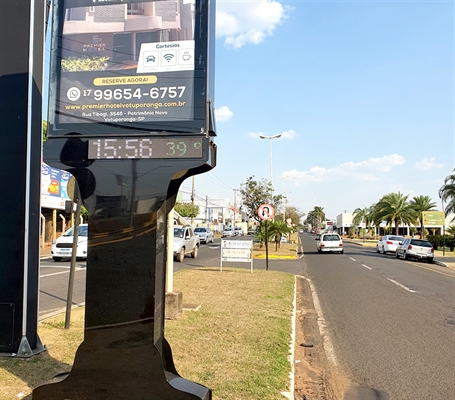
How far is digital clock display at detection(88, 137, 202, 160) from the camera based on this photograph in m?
3.77

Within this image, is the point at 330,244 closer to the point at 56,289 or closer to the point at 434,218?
the point at 434,218

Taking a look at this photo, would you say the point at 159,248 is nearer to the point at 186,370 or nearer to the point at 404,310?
the point at 186,370

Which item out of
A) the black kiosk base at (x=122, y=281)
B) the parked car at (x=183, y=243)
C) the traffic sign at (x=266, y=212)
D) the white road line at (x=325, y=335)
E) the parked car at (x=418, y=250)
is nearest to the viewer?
the black kiosk base at (x=122, y=281)

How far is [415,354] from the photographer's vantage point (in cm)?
663

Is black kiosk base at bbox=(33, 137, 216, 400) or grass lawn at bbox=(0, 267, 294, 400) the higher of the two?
black kiosk base at bbox=(33, 137, 216, 400)

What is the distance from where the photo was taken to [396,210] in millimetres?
Answer: 57906

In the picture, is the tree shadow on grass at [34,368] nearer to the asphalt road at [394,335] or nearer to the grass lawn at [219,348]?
the grass lawn at [219,348]

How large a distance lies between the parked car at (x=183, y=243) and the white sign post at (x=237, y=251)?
Result: 4.81 m

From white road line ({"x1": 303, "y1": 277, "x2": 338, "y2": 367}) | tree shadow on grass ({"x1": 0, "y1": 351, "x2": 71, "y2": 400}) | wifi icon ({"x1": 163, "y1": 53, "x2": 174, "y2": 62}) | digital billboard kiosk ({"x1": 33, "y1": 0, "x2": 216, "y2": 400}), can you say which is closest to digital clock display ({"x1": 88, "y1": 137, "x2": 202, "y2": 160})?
digital billboard kiosk ({"x1": 33, "y1": 0, "x2": 216, "y2": 400})

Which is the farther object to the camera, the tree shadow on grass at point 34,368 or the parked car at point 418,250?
the parked car at point 418,250

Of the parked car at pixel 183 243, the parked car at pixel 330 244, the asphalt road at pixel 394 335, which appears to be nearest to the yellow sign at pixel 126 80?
the asphalt road at pixel 394 335

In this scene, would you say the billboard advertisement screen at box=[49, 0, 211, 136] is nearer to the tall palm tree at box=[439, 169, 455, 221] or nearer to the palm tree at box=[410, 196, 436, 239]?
the tall palm tree at box=[439, 169, 455, 221]

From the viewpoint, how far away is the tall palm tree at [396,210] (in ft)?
189

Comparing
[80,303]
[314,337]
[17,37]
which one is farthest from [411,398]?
[80,303]
